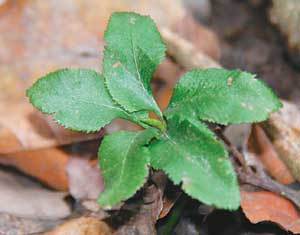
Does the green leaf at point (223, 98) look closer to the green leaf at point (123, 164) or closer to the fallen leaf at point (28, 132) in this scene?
the green leaf at point (123, 164)

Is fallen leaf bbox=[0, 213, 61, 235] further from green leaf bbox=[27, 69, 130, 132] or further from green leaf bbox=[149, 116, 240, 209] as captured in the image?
green leaf bbox=[149, 116, 240, 209]

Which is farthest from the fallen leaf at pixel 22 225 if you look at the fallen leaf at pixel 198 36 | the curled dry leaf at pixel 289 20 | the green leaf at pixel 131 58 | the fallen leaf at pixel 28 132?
the curled dry leaf at pixel 289 20

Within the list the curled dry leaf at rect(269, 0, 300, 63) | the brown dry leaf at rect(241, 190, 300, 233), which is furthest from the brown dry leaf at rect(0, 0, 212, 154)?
the brown dry leaf at rect(241, 190, 300, 233)

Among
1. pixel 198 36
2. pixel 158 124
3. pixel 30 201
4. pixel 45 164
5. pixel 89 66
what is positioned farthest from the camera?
pixel 198 36

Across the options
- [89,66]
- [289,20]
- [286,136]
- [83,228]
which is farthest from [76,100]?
[289,20]

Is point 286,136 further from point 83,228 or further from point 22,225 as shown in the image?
point 22,225

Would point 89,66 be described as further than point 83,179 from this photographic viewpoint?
Yes

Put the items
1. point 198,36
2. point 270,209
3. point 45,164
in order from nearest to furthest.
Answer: point 270,209, point 45,164, point 198,36
